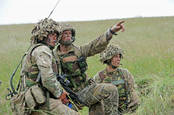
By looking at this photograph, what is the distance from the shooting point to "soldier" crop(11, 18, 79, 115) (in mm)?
4211

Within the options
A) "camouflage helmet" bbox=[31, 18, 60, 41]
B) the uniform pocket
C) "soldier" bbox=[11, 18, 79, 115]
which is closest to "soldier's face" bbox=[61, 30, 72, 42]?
"camouflage helmet" bbox=[31, 18, 60, 41]

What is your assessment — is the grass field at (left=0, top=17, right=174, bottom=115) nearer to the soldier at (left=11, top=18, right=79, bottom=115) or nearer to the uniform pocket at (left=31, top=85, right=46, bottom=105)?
the soldier at (left=11, top=18, right=79, bottom=115)

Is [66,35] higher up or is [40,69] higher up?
[66,35]

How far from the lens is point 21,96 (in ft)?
14.3

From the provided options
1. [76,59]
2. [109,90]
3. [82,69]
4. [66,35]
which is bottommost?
[109,90]

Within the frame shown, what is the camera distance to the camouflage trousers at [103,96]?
5.22 metres

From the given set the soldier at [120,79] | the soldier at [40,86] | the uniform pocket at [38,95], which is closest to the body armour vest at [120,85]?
the soldier at [120,79]

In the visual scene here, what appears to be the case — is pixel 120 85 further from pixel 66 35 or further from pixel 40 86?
pixel 40 86

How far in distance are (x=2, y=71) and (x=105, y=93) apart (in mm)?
5542

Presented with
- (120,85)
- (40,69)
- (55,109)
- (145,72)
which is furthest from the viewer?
(145,72)

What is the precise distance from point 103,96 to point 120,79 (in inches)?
26.3

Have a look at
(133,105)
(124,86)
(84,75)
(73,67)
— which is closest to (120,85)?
(124,86)

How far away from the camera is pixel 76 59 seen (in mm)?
5441

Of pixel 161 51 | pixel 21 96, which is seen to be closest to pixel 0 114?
pixel 21 96
